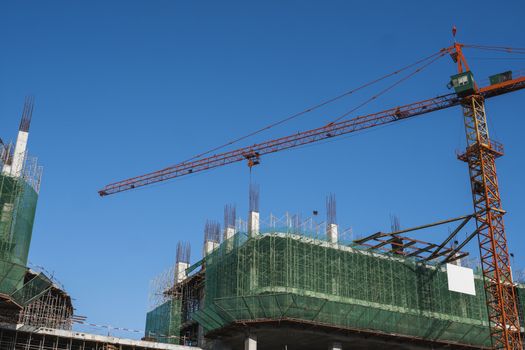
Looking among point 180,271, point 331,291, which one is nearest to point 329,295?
point 331,291

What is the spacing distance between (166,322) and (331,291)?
965 inches

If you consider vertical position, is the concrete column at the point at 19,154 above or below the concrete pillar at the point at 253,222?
above

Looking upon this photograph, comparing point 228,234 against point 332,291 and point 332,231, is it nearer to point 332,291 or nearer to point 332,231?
point 332,231

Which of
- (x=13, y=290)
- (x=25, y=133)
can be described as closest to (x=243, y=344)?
(x=13, y=290)

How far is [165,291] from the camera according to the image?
84000 mm

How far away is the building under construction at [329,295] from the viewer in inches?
2474

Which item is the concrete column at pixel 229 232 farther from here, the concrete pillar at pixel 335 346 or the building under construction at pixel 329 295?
the concrete pillar at pixel 335 346

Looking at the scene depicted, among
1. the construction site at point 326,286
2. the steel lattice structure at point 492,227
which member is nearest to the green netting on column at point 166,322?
the construction site at point 326,286

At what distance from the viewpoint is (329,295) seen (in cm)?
6525

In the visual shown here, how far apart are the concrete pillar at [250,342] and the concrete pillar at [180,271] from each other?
21.9 m

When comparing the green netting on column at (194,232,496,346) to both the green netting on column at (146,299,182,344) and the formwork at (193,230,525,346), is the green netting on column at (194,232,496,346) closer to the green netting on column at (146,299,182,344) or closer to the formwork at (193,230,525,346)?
the formwork at (193,230,525,346)

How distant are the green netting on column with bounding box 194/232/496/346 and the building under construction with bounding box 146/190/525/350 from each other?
9 centimetres

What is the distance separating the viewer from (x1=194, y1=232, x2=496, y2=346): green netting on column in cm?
6272

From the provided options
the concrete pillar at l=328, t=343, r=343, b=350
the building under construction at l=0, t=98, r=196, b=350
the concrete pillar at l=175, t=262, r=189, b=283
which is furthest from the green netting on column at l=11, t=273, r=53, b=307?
the concrete pillar at l=328, t=343, r=343, b=350
